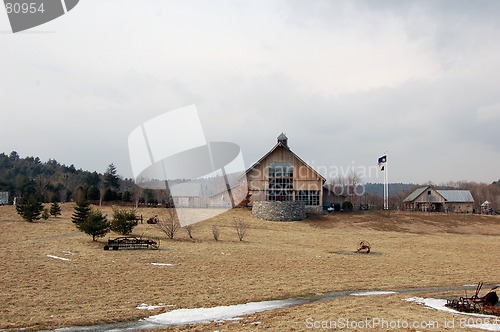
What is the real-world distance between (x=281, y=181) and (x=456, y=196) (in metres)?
34.1

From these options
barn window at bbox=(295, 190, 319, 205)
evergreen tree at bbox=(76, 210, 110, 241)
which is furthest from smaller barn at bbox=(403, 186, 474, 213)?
evergreen tree at bbox=(76, 210, 110, 241)

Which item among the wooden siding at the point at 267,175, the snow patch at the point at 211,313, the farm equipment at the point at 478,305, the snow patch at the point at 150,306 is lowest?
the snow patch at the point at 211,313

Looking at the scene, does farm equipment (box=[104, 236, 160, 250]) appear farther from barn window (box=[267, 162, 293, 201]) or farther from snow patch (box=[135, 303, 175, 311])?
barn window (box=[267, 162, 293, 201])

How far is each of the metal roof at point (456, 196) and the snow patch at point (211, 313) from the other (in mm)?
66540

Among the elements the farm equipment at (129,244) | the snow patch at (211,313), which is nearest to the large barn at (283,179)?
the farm equipment at (129,244)

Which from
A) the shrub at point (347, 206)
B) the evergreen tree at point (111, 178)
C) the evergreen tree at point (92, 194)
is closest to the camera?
the shrub at point (347, 206)

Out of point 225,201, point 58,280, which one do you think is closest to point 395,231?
point 225,201

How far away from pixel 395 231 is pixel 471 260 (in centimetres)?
1972

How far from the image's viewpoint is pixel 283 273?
24109 mm

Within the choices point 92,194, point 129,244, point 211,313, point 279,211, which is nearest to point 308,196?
point 279,211

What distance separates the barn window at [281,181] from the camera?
6225cm

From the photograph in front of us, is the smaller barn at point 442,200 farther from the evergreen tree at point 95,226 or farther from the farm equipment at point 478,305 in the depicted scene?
the farm equipment at point 478,305

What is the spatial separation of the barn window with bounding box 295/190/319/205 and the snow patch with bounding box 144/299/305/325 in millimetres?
44928

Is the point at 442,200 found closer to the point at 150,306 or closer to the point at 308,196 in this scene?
the point at 308,196
